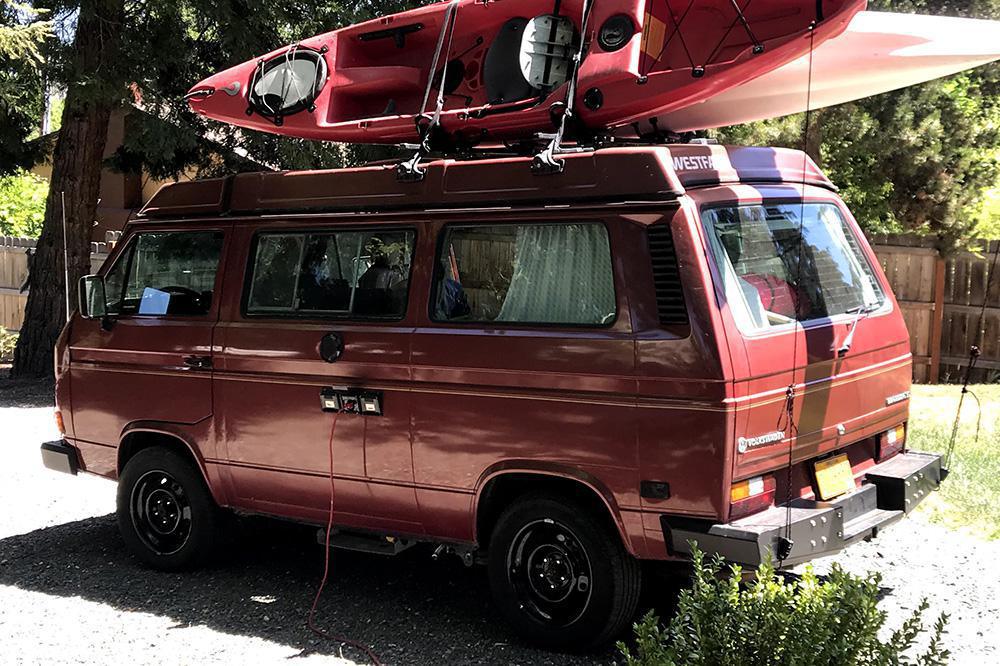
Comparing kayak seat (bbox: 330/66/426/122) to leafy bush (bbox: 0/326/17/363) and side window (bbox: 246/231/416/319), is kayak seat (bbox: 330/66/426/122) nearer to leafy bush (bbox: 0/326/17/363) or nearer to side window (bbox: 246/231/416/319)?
side window (bbox: 246/231/416/319)

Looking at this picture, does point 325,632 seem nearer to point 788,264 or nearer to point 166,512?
point 166,512

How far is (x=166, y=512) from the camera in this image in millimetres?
7242

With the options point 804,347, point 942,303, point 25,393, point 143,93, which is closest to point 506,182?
point 804,347

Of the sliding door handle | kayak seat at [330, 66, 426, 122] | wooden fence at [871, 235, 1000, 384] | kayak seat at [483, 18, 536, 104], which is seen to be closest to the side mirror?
the sliding door handle

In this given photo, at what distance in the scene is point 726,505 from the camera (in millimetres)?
5016

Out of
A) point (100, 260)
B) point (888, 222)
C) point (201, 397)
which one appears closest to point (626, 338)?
point (201, 397)

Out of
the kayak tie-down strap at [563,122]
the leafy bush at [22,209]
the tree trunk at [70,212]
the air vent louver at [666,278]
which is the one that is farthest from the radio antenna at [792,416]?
the leafy bush at [22,209]

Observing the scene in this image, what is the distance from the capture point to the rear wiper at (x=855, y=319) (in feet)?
18.9

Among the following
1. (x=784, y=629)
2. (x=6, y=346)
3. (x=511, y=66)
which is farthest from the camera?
(x=6, y=346)

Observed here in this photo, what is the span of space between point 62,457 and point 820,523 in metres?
4.92

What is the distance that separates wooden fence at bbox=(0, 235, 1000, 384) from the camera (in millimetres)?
13953

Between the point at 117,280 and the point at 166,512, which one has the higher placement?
the point at 117,280

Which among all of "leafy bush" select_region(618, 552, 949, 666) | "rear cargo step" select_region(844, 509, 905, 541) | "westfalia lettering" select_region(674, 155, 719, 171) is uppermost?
"westfalia lettering" select_region(674, 155, 719, 171)

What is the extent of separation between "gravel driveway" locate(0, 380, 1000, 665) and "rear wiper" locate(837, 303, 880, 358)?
1.49 meters
